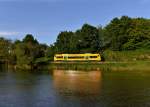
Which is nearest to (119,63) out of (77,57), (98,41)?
(77,57)

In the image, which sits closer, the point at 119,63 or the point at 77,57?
the point at 119,63

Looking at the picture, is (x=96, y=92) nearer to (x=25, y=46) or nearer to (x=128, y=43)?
(x=25, y=46)

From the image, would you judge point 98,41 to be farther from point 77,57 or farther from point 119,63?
point 119,63

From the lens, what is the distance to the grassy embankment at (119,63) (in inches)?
4441

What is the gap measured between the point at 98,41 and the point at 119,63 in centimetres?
3212

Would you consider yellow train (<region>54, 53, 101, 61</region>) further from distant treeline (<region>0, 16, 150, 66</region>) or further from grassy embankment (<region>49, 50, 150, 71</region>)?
distant treeline (<region>0, 16, 150, 66</region>)

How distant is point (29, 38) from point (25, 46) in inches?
1703

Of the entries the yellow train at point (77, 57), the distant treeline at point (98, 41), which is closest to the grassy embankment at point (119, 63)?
the yellow train at point (77, 57)

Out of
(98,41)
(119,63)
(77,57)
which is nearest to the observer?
(119,63)

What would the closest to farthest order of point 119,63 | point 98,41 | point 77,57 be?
point 119,63 → point 77,57 → point 98,41

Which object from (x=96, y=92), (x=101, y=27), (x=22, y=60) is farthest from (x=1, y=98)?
(x=101, y=27)

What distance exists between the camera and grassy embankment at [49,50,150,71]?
112812 mm

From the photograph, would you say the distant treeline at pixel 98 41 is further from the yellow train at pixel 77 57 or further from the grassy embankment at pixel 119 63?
the grassy embankment at pixel 119 63

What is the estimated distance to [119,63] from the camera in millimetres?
116750
